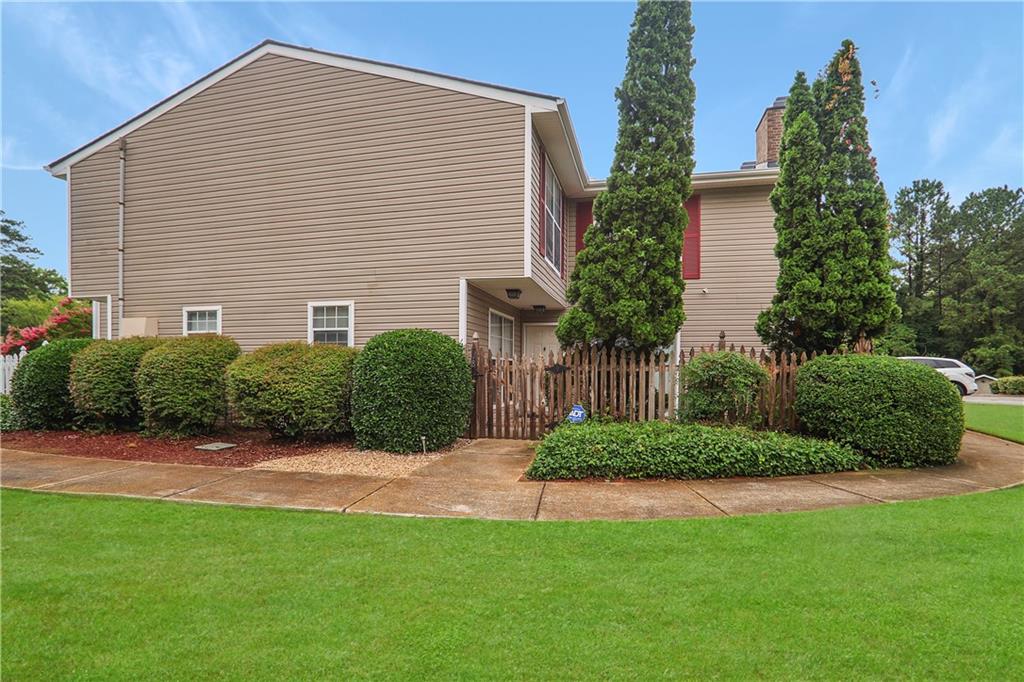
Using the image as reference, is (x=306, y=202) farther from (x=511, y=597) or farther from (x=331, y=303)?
(x=511, y=597)

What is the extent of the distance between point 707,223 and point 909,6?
5.58m

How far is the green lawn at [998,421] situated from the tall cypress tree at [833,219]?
3.99 metres

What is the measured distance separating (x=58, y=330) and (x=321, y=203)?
11.5 m

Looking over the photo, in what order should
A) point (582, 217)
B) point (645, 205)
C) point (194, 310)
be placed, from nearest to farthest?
point (645, 205) < point (194, 310) < point (582, 217)

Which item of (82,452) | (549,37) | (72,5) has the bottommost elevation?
(82,452)

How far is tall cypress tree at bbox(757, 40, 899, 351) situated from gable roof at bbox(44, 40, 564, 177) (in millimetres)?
4305

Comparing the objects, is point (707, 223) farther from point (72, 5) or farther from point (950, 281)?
point (950, 281)

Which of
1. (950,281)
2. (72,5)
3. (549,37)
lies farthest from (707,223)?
(950,281)

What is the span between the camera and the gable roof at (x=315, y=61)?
939 centimetres

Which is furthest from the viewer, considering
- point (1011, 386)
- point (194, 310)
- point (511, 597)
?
point (1011, 386)

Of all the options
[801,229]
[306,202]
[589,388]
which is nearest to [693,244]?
[801,229]

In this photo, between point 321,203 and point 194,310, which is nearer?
point 321,203

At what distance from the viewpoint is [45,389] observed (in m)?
9.34

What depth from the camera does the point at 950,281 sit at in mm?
35531
